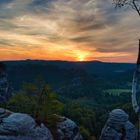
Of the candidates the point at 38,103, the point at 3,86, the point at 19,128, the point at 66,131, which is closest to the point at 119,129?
the point at 66,131

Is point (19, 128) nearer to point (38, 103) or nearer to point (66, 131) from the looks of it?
point (66, 131)

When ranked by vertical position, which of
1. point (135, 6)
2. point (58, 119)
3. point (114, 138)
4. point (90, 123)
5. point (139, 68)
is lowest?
point (90, 123)

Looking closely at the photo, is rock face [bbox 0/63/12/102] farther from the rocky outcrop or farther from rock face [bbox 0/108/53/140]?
rock face [bbox 0/108/53/140]

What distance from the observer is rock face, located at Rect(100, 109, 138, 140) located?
65.4 m

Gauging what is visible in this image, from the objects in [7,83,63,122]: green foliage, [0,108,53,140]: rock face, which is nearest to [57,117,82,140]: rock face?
[7,83,63,122]: green foliage

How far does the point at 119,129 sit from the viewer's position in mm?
66375

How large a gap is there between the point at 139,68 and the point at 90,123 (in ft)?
386

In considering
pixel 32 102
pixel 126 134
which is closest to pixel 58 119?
pixel 126 134

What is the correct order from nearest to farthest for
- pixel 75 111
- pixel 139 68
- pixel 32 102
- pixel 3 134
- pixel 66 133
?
pixel 139 68 → pixel 3 134 → pixel 66 133 → pixel 32 102 → pixel 75 111

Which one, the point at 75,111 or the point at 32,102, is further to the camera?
the point at 75,111

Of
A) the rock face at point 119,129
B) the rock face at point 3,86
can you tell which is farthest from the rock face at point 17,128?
the rock face at point 3,86

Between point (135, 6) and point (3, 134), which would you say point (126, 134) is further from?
point (135, 6)

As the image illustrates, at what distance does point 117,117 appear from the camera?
67.8m

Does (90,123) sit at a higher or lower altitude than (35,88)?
lower
